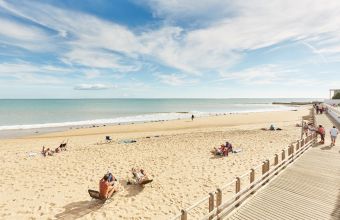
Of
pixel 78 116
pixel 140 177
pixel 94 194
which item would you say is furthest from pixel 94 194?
pixel 78 116

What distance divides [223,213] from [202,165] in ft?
25.1

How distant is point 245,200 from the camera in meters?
9.53

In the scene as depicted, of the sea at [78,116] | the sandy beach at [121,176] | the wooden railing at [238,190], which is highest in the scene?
the sea at [78,116]

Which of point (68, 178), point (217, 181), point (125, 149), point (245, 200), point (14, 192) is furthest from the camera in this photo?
point (125, 149)

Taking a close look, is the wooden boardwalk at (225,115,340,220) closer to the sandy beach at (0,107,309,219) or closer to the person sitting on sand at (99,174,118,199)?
the sandy beach at (0,107,309,219)

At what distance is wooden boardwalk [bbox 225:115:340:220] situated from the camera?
8508 mm

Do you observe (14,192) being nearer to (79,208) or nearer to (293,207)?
(79,208)

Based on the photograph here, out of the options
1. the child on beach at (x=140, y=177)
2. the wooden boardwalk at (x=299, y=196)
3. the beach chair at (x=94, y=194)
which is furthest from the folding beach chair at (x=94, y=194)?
the wooden boardwalk at (x=299, y=196)

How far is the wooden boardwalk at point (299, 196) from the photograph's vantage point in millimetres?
8508

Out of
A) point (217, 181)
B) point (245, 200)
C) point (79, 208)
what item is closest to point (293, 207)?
point (245, 200)

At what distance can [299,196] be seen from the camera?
A: 32.1 ft

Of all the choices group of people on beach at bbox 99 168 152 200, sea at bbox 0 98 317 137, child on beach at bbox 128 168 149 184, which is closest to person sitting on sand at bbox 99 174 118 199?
Answer: group of people on beach at bbox 99 168 152 200

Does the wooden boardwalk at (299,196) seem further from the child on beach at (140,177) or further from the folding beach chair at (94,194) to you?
the folding beach chair at (94,194)

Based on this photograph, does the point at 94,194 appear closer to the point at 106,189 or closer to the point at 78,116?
the point at 106,189
